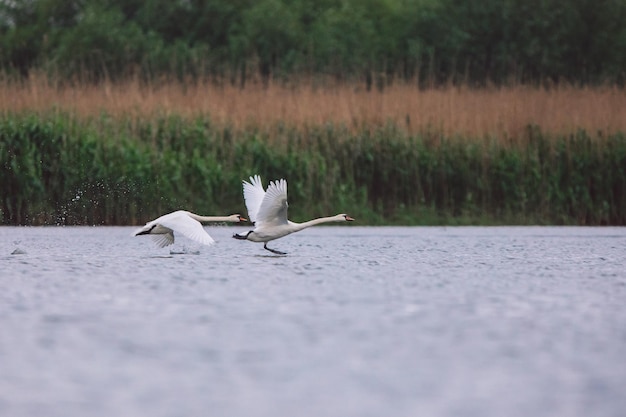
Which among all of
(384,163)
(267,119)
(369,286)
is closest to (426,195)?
(384,163)

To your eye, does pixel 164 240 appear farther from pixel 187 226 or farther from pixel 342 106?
pixel 342 106

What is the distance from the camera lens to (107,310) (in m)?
7.54

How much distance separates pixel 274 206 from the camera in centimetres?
1152

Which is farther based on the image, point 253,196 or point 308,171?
point 308,171

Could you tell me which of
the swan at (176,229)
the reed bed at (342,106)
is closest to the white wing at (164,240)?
the swan at (176,229)

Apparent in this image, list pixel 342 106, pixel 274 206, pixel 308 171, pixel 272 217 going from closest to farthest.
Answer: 1. pixel 274 206
2. pixel 272 217
3. pixel 308 171
4. pixel 342 106

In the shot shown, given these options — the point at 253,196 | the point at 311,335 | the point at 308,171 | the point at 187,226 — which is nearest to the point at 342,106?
the point at 308,171

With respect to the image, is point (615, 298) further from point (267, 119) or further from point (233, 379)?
point (267, 119)

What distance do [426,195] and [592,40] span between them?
1465cm

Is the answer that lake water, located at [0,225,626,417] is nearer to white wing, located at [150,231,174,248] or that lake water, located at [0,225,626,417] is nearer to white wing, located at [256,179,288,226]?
white wing, located at [150,231,174,248]

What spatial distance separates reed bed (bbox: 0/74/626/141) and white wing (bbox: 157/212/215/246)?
7.88m

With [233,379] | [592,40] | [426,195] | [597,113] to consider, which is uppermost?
[592,40]

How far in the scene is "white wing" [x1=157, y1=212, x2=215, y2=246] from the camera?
436 inches

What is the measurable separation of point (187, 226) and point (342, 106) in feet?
29.1
